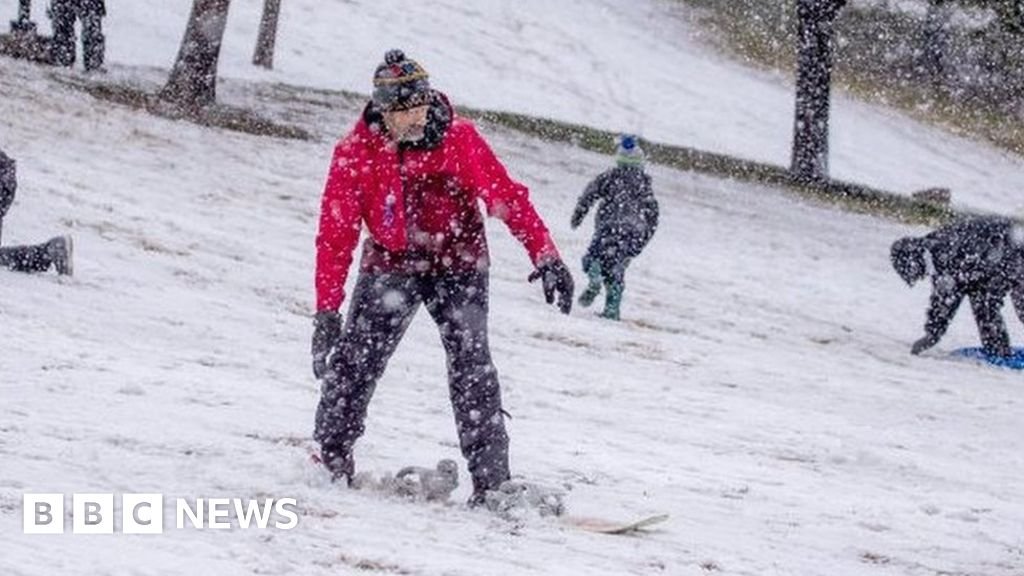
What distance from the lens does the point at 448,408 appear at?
1155 centimetres

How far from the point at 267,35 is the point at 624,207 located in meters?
16.1

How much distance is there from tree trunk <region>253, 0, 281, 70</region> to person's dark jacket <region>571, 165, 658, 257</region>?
50.9ft

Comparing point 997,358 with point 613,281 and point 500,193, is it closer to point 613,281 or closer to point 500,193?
point 613,281

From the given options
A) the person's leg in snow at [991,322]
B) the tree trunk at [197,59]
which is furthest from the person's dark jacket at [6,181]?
the tree trunk at [197,59]

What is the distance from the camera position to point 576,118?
35938 millimetres

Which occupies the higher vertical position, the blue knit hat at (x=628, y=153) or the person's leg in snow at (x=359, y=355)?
the blue knit hat at (x=628, y=153)

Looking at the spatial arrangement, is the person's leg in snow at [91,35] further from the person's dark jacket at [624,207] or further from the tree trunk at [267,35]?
the person's dark jacket at [624,207]

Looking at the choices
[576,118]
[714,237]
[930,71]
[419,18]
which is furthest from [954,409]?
[930,71]

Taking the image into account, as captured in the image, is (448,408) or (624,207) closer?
(448,408)

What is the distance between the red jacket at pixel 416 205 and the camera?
7.82m

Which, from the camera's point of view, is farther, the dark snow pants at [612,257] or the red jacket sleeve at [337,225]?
the dark snow pants at [612,257]

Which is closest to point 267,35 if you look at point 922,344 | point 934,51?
point 922,344

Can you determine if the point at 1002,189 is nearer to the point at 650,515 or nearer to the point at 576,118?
the point at 576,118

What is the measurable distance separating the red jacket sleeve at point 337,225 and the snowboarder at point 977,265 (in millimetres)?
10051
